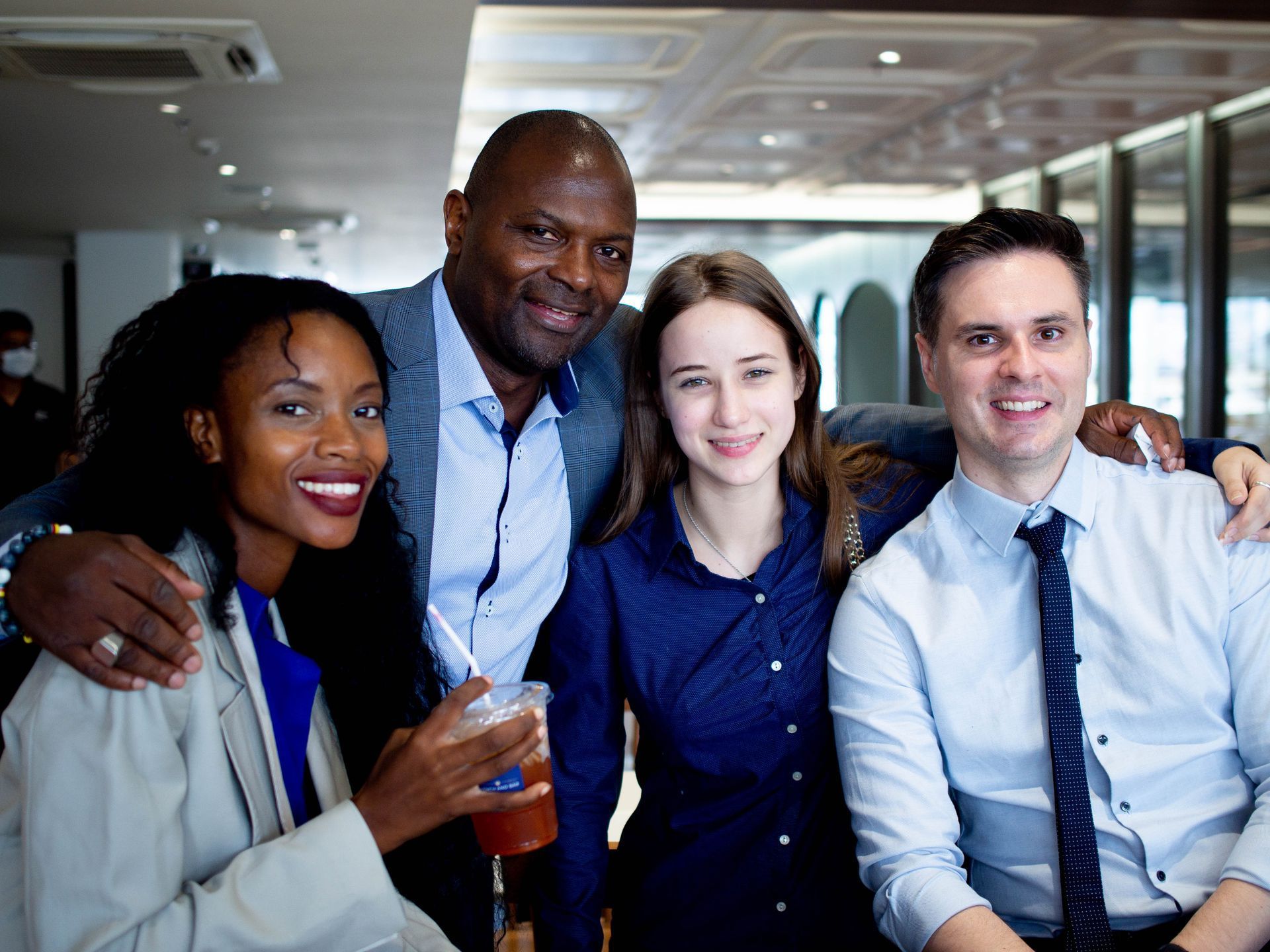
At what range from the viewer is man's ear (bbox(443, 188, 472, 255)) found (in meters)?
2.30

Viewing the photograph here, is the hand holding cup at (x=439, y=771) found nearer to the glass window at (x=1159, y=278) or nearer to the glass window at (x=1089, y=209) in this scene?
the glass window at (x=1159, y=278)

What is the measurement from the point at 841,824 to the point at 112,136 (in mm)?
6211

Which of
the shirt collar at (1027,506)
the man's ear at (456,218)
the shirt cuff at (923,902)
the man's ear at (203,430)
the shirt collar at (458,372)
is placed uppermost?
the man's ear at (456,218)

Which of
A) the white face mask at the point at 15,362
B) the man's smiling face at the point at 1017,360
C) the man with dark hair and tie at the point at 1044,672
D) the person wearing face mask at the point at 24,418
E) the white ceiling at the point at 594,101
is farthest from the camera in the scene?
the white face mask at the point at 15,362

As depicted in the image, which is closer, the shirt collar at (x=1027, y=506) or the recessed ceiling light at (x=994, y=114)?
the shirt collar at (x=1027, y=506)

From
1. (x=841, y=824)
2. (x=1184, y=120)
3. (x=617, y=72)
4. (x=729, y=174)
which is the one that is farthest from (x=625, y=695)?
(x=729, y=174)

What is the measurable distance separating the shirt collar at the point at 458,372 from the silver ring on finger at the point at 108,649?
3.30ft

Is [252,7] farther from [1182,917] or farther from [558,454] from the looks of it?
[1182,917]

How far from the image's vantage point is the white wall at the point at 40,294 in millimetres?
12102

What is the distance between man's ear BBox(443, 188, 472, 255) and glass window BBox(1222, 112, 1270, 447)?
6254mm

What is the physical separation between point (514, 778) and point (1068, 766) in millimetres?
874

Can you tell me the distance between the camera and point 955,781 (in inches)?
70.8

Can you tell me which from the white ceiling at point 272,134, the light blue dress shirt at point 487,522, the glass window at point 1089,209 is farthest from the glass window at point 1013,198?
the light blue dress shirt at point 487,522

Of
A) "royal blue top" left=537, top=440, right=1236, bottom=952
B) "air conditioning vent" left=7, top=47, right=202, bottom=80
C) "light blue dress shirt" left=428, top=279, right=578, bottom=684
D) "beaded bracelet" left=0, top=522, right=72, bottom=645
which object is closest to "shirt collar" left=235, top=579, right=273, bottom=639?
"beaded bracelet" left=0, top=522, right=72, bottom=645
